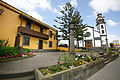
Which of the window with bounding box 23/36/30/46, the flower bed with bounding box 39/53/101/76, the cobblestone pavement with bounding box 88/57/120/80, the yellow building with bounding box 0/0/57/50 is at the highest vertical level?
the yellow building with bounding box 0/0/57/50

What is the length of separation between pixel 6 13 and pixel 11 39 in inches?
144

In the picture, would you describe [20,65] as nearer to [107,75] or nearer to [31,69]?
[31,69]

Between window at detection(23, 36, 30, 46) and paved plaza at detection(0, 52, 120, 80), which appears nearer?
paved plaza at detection(0, 52, 120, 80)

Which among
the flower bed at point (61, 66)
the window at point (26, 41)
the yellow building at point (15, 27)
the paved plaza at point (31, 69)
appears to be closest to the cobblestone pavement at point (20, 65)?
the paved plaza at point (31, 69)

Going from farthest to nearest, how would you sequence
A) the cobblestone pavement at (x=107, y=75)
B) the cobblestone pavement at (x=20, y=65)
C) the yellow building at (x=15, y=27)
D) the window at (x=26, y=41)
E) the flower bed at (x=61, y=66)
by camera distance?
the window at (x=26, y=41) < the yellow building at (x=15, y=27) < the cobblestone pavement at (x=107, y=75) < the cobblestone pavement at (x=20, y=65) < the flower bed at (x=61, y=66)

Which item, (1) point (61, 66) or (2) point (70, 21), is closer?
(1) point (61, 66)

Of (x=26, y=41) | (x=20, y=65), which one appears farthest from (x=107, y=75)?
(x=26, y=41)

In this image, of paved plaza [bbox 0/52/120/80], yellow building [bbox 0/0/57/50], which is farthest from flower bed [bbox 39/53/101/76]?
yellow building [bbox 0/0/57/50]

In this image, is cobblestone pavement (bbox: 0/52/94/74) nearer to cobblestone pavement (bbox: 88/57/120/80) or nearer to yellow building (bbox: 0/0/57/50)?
cobblestone pavement (bbox: 88/57/120/80)

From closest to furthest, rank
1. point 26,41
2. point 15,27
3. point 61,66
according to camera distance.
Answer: point 61,66, point 15,27, point 26,41

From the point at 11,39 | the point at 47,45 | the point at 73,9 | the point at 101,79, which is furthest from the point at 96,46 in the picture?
the point at 11,39

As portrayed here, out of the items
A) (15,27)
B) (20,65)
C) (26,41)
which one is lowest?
(20,65)

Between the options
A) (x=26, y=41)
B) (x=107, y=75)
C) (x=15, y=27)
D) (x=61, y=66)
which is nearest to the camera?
(x=61, y=66)

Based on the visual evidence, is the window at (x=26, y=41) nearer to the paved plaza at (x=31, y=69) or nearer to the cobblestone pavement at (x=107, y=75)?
the paved plaza at (x=31, y=69)
